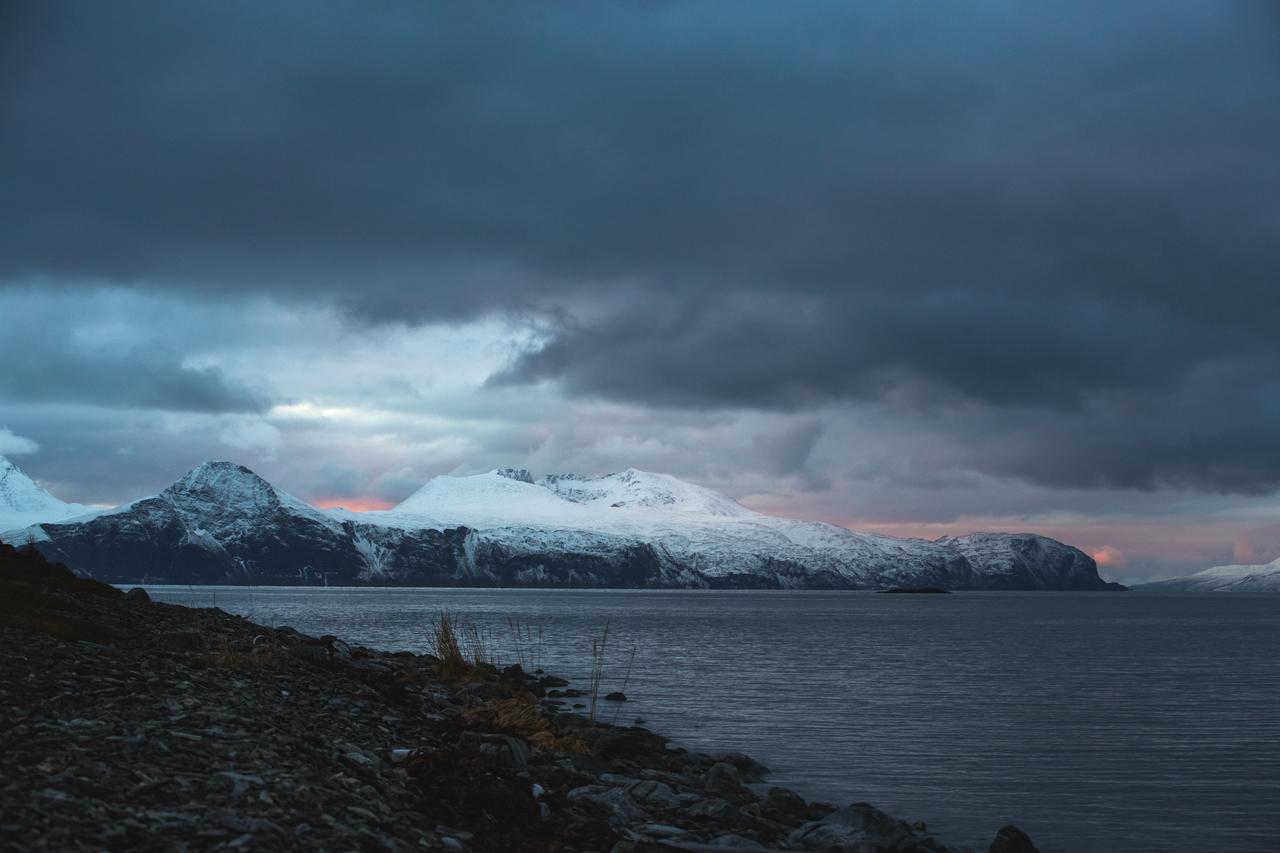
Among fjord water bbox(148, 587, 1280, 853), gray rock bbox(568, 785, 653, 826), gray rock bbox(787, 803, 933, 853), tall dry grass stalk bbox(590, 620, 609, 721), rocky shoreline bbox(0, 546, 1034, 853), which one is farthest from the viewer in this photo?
tall dry grass stalk bbox(590, 620, 609, 721)

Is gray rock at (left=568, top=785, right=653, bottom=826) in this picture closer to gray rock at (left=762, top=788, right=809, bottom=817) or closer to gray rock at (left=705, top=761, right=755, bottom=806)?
gray rock at (left=762, top=788, right=809, bottom=817)

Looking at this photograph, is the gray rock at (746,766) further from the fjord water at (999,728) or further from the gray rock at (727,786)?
the gray rock at (727,786)

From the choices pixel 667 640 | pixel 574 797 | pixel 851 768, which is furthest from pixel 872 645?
pixel 574 797

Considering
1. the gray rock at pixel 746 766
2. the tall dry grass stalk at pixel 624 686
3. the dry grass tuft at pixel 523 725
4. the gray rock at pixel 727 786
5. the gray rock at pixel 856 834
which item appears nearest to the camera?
the gray rock at pixel 856 834

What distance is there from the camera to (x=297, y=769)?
12.8 metres

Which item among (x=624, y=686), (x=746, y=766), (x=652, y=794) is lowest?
(x=624, y=686)

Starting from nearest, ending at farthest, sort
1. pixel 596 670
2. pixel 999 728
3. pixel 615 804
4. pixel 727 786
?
1. pixel 615 804
2. pixel 727 786
3. pixel 596 670
4. pixel 999 728

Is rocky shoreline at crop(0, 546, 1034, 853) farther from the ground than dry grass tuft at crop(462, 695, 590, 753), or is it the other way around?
rocky shoreline at crop(0, 546, 1034, 853)

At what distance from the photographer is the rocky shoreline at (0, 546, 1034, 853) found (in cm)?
1045

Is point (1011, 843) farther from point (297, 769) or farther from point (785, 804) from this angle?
point (297, 769)

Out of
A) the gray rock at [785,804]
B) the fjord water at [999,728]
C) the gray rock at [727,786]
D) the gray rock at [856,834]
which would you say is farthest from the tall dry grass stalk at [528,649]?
the gray rock at [856,834]

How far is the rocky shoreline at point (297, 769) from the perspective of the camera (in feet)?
34.3

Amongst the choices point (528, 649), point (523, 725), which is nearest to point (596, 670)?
point (523, 725)

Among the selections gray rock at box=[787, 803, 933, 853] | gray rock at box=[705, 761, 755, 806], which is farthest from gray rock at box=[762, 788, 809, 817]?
gray rock at box=[787, 803, 933, 853]
